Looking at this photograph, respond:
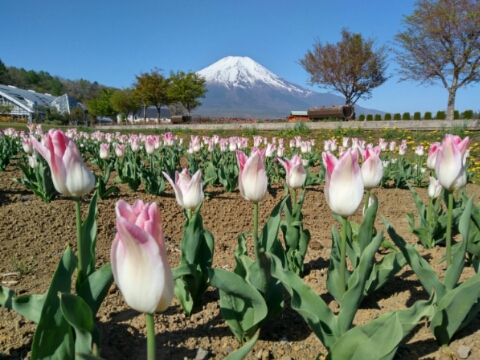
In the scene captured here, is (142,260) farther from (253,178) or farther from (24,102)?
(24,102)

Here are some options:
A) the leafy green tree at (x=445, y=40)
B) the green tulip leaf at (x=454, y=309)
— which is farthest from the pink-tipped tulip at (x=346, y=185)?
the leafy green tree at (x=445, y=40)

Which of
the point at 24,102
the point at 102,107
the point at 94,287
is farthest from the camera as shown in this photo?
the point at 24,102

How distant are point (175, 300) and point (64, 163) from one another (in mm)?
1176

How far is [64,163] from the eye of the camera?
5.24 feet

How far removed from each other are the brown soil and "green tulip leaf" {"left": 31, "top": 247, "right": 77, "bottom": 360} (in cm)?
47

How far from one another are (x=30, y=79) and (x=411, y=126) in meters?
Answer: 120

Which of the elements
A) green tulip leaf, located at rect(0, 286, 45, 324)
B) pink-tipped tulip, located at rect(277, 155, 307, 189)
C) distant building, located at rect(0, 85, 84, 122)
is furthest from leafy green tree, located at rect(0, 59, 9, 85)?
green tulip leaf, located at rect(0, 286, 45, 324)

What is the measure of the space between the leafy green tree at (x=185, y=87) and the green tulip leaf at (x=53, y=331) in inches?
1571

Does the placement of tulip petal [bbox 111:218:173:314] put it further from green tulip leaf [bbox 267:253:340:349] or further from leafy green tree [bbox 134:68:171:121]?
leafy green tree [bbox 134:68:171:121]

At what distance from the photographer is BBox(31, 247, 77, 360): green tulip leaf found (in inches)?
50.7

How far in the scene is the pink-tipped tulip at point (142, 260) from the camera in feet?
3.08

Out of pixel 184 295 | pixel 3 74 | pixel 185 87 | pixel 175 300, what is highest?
pixel 3 74

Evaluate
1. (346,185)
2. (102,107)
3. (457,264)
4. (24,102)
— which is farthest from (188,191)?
(24,102)

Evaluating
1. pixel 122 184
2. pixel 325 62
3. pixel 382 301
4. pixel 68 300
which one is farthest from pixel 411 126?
pixel 325 62
